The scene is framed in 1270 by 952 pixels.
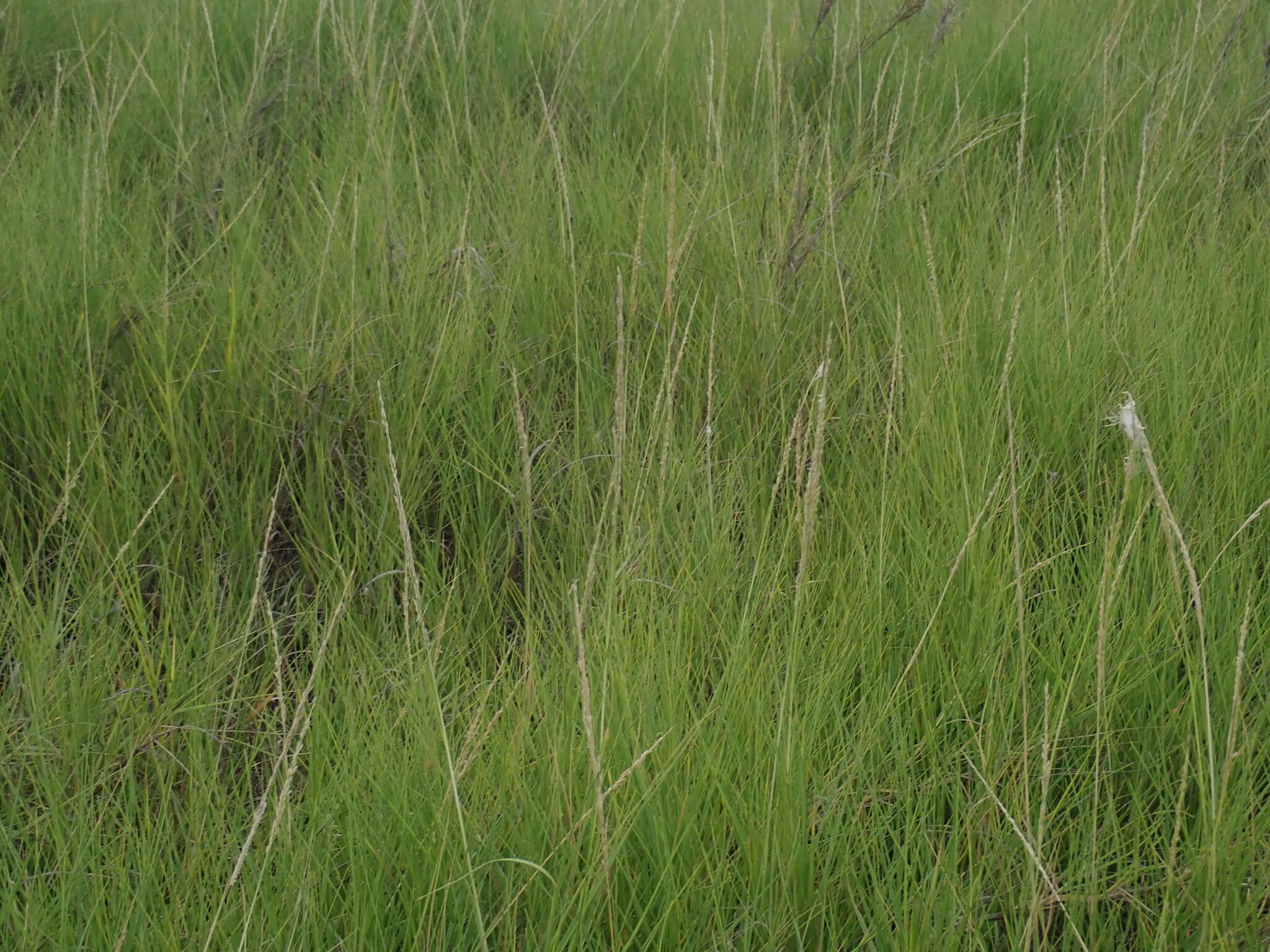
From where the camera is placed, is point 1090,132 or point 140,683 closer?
point 140,683

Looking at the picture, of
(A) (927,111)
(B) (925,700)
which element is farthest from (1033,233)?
(B) (925,700)

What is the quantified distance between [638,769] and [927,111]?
206 cm

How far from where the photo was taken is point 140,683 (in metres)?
1.31

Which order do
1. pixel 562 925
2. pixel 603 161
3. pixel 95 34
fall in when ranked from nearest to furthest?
pixel 562 925 < pixel 603 161 < pixel 95 34

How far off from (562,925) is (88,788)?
0.48 metres

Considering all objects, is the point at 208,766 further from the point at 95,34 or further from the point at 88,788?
the point at 95,34

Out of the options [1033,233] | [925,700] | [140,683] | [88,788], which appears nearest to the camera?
[88,788]

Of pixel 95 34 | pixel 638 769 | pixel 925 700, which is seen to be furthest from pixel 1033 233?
pixel 95 34

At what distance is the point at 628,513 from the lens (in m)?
1.33

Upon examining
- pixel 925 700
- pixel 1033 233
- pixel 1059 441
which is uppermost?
pixel 1033 233

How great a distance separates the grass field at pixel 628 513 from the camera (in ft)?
3.23

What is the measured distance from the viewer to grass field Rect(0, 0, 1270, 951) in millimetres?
986

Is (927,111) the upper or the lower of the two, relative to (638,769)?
upper

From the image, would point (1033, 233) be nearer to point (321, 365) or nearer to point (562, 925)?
point (321, 365)
